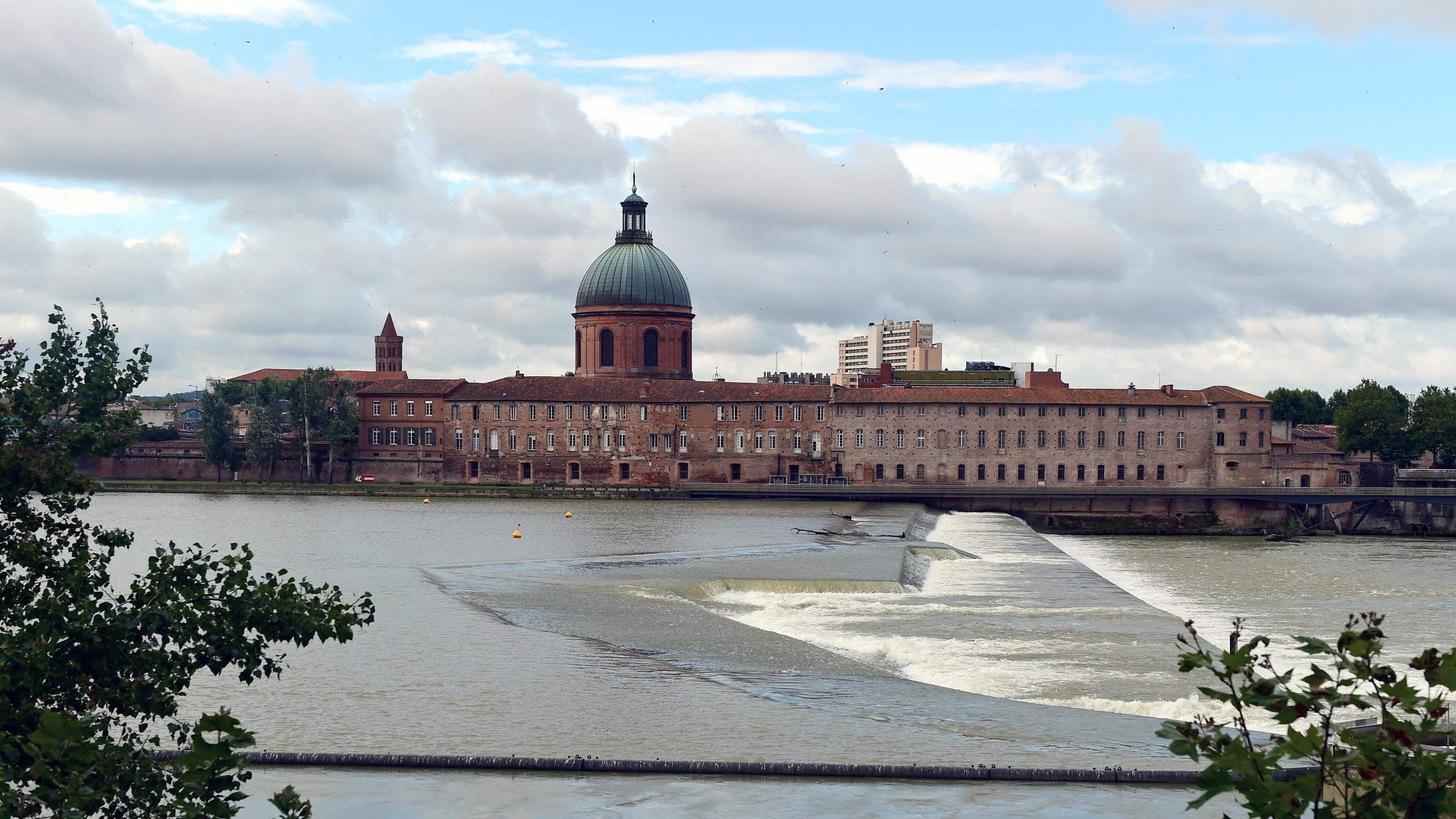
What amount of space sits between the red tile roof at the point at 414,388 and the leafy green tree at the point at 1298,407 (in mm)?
70063

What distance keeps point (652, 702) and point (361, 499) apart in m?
62.6

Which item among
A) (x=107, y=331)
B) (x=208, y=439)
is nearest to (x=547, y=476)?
(x=208, y=439)

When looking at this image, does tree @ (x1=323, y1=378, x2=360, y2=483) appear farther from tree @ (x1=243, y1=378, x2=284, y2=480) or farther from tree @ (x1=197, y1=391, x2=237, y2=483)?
tree @ (x1=197, y1=391, x2=237, y2=483)

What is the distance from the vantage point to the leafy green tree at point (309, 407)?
8994 centimetres

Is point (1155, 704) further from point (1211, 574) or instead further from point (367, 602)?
point (1211, 574)

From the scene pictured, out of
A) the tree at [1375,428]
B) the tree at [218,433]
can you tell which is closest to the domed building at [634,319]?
the tree at [218,433]

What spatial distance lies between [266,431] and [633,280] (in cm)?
2872

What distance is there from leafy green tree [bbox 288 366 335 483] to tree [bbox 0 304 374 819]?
261 feet

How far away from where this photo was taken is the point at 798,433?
3492 inches

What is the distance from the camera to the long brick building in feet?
285

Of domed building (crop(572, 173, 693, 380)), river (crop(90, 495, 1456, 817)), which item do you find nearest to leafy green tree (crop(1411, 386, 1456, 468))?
river (crop(90, 495, 1456, 817))

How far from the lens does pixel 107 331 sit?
11.8m

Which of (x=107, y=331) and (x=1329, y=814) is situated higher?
(x=107, y=331)

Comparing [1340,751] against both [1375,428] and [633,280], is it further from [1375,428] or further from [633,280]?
[633,280]
